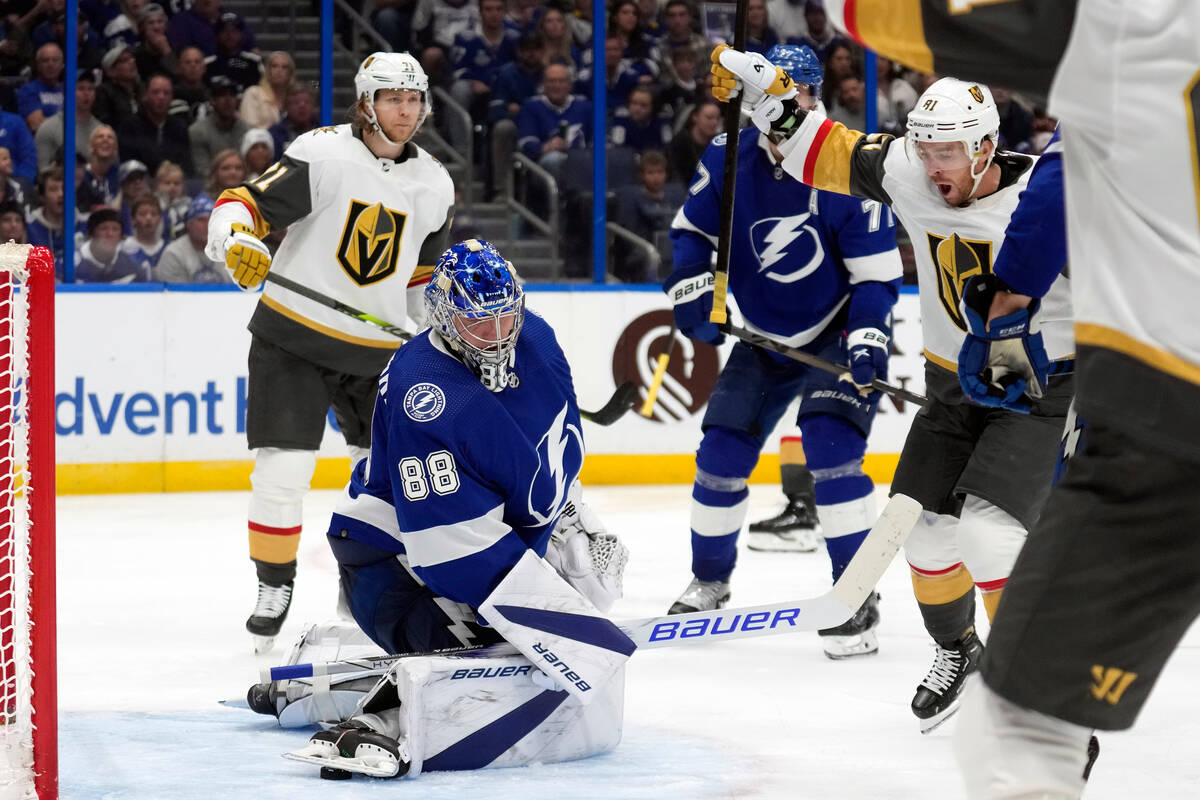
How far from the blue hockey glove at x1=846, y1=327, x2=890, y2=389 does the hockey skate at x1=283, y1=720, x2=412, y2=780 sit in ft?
4.96

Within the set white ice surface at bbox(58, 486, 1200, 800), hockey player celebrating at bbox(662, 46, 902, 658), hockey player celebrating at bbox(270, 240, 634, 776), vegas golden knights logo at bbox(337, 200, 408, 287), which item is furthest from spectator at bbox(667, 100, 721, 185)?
hockey player celebrating at bbox(270, 240, 634, 776)

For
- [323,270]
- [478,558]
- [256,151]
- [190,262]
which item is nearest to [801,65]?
[323,270]

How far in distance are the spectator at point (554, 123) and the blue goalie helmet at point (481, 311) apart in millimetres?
4049

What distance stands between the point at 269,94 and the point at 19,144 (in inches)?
39.2

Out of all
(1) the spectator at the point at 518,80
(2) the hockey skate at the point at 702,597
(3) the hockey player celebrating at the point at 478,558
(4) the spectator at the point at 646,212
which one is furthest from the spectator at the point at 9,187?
(3) the hockey player celebrating at the point at 478,558

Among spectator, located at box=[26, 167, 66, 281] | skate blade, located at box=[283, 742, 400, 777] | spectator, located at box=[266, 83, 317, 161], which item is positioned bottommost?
skate blade, located at box=[283, 742, 400, 777]

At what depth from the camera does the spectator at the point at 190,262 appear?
6000 mm

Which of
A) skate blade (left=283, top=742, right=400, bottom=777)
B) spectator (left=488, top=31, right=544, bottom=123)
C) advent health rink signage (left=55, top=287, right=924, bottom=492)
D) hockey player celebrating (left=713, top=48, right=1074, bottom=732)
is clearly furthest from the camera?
spectator (left=488, top=31, right=544, bottom=123)

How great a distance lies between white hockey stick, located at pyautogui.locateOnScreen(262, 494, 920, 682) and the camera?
94.8 inches

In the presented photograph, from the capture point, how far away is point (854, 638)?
3.39 m

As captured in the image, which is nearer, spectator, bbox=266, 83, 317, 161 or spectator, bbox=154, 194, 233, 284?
spectator, bbox=154, 194, 233, 284

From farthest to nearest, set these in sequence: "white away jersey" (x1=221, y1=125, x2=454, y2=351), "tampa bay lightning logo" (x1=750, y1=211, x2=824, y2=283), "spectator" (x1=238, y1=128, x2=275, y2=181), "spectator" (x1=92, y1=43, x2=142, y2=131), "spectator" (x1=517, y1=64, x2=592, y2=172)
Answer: "spectator" (x1=517, y1=64, x2=592, y2=172), "spectator" (x1=238, y1=128, x2=275, y2=181), "spectator" (x1=92, y1=43, x2=142, y2=131), "tampa bay lightning logo" (x1=750, y1=211, x2=824, y2=283), "white away jersey" (x1=221, y1=125, x2=454, y2=351)

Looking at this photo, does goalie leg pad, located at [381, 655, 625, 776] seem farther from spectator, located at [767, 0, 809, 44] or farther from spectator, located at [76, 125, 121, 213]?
spectator, located at [767, 0, 809, 44]

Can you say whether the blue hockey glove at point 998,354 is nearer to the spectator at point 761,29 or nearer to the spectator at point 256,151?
the spectator at point 256,151
